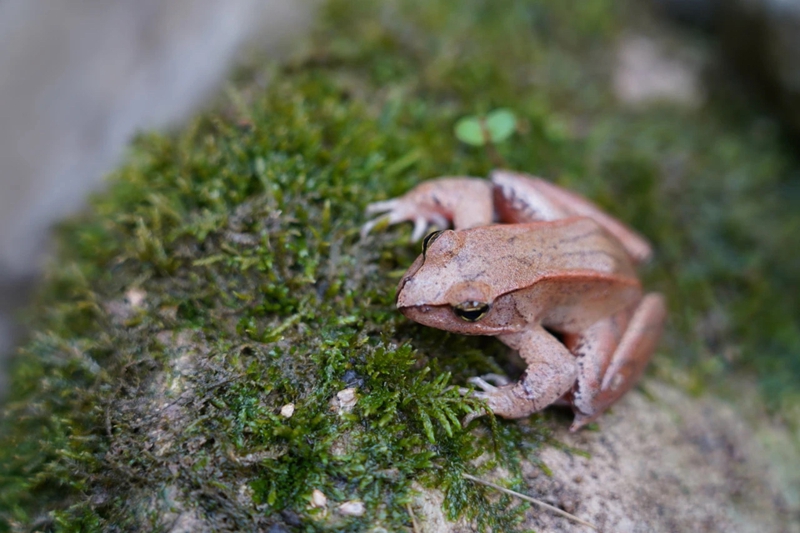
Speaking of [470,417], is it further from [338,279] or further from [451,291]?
[338,279]

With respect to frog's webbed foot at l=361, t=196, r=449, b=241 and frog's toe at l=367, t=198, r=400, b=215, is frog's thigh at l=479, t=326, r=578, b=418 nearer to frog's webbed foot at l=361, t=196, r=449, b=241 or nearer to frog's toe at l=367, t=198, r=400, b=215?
frog's webbed foot at l=361, t=196, r=449, b=241

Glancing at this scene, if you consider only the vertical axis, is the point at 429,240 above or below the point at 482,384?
above

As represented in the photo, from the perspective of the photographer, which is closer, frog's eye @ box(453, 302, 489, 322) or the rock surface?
frog's eye @ box(453, 302, 489, 322)

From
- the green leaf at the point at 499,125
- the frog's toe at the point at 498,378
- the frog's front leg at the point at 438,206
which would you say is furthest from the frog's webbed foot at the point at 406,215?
the frog's toe at the point at 498,378

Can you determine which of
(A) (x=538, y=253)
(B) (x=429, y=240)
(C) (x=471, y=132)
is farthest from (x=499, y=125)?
(B) (x=429, y=240)

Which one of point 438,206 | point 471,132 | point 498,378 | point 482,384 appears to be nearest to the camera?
point 482,384

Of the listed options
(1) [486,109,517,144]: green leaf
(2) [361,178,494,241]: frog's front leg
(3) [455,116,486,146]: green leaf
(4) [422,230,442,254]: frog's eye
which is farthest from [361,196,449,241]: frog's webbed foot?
(1) [486,109,517,144]: green leaf

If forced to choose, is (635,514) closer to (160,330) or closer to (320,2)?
(160,330)
